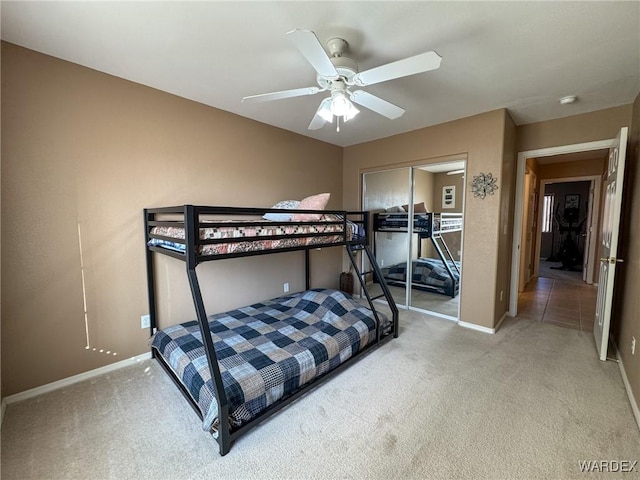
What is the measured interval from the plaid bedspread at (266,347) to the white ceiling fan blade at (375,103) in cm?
182

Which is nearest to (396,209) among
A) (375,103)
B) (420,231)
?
(420,231)

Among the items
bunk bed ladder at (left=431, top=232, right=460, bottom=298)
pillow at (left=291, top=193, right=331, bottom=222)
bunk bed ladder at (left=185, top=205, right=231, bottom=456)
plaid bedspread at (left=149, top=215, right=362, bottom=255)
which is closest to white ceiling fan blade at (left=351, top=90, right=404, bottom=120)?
pillow at (left=291, top=193, right=331, bottom=222)

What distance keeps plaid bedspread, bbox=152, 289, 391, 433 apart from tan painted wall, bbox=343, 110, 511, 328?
3.74 ft

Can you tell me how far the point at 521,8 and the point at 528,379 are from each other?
252 cm

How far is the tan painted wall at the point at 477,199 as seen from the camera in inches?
114

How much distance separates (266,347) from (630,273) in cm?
303

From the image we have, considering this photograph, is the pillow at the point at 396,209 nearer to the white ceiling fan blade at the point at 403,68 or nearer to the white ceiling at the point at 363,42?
the white ceiling at the point at 363,42

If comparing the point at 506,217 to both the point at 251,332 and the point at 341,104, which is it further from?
the point at 251,332

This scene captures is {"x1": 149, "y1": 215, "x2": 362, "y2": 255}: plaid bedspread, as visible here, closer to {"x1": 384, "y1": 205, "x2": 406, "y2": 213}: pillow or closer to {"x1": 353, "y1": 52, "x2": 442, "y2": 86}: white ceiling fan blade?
{"x1": 353, "y1": 52, "x2": 442, "y2": 86}: white ceiling fan blade

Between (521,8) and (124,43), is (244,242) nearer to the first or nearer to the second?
(124,43)

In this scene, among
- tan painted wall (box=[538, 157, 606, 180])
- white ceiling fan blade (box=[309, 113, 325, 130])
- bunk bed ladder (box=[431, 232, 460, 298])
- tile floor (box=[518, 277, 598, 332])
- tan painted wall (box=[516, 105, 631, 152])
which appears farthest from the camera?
tan painted wall (box=[538, 157, 606, 180])

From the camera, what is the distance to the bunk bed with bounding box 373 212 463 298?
3.54 m

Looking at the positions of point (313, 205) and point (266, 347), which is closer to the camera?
point (266, 347)

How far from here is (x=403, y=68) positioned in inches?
57.1
